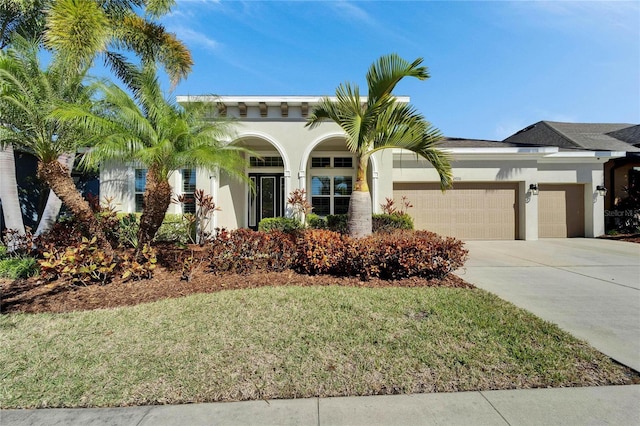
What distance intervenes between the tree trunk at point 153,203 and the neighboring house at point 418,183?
14.4 ft

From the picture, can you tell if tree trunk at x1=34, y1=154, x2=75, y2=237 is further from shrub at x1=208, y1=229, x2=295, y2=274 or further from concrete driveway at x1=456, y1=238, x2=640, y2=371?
concrete driveway at x1=456, y1=238, x2=640, y2=371

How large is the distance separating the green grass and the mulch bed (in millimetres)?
478

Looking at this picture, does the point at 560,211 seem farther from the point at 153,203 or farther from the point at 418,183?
the point at 153,203

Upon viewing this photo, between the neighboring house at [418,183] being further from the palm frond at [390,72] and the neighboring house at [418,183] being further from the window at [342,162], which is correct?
the palm frond at [390,72]

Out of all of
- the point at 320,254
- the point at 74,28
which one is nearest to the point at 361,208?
the point at 320,254

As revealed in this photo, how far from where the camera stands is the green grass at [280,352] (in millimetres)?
2811

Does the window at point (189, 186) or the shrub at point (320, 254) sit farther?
the window at point (189, 186)

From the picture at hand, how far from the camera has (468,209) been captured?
1272 centimetres

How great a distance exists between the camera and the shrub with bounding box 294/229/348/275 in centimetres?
593

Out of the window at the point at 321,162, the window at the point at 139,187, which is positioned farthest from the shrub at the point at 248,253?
the window at the point at 321,162

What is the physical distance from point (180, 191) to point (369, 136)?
8.13 metres

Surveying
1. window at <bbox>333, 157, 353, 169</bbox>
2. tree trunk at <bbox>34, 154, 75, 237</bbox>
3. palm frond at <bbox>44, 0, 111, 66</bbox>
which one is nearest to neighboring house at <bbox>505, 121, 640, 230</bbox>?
window at <bbox>333, 157, 353, 169</bbox>

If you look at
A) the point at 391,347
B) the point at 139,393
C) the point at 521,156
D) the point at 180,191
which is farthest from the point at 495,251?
the point at 180,191

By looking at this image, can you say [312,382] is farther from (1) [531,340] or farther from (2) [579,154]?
(2) [579,154]
